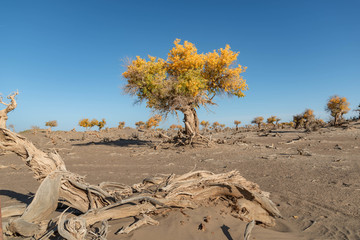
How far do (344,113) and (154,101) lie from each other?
1266 inches

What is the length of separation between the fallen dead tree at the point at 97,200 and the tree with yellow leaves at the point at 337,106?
113 feet

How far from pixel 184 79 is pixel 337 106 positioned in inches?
1163

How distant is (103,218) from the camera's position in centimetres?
377

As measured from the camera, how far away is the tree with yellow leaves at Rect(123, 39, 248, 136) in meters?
15.6

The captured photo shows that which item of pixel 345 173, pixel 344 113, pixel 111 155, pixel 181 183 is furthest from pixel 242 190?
pixel 344 113

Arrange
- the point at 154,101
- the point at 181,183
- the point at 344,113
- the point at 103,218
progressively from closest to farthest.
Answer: the point at 103,218 → the point at 181,183 → the point at 154,101 → the point at 344,113

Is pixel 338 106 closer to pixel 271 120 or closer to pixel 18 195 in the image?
pixel 271 120

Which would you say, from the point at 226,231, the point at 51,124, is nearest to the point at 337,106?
the point at 226,231

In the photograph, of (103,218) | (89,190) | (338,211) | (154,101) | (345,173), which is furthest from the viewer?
(154,101)

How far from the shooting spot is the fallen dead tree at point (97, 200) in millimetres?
3537

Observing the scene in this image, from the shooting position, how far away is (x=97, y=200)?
421 centimetres

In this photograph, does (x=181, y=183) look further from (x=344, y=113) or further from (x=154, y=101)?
(x=344, y=113)

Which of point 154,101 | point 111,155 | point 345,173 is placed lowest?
point 111,155

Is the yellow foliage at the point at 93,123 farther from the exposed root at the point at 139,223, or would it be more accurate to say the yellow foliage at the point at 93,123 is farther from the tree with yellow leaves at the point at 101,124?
the exposed root at the point at 139,223
